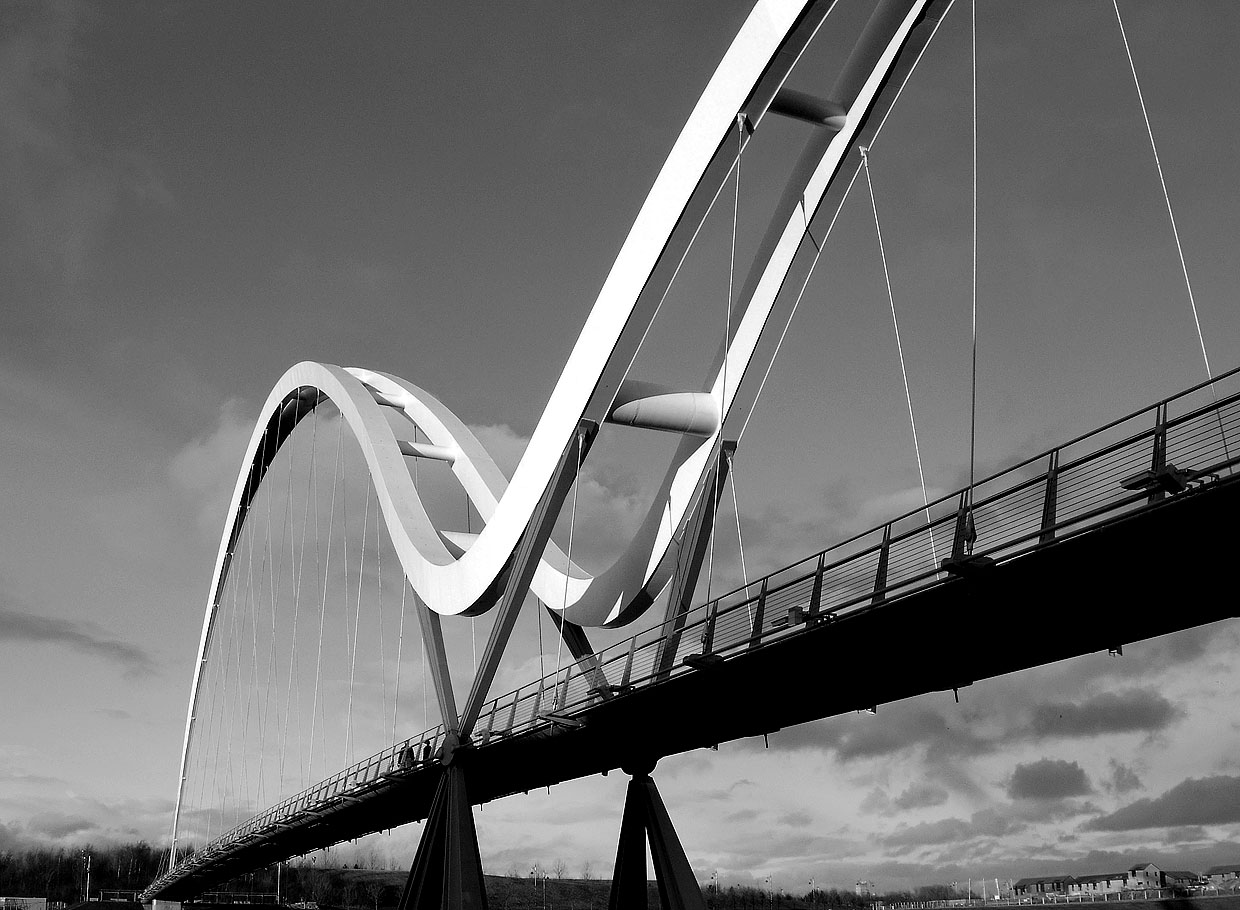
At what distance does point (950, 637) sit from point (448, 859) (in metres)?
13.1

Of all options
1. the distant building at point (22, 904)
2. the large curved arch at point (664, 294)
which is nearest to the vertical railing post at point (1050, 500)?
the large curved arch at point (664, 294)

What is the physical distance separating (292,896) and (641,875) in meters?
122

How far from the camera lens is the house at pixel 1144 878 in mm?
109375

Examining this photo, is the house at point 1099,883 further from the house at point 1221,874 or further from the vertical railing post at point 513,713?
the vertical railing post at point 513,713

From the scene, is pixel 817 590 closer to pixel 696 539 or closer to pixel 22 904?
pixel 696 539

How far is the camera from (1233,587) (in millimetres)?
12242

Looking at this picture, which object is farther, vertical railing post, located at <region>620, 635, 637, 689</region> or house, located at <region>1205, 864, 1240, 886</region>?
house, located at <region>1205, 864, 1240, 886</region>

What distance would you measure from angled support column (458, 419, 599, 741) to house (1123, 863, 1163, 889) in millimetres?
101480

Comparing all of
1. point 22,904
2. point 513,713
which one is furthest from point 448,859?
point 22,904

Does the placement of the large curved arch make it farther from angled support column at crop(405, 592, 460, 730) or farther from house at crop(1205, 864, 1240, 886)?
house at crop(1205, 864, 1240, 886)

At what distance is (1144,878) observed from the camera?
112750 mm

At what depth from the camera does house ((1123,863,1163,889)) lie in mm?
109375

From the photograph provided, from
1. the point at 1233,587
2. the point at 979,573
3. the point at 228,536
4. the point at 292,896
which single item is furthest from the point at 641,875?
the point at 292,896

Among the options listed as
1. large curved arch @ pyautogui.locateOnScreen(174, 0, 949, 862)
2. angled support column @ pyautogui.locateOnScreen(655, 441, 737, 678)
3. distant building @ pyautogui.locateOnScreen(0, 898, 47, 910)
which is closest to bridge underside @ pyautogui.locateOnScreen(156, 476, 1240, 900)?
angled support column @ pyautogui.locateOnScreen(655, 441, 737, 678)
